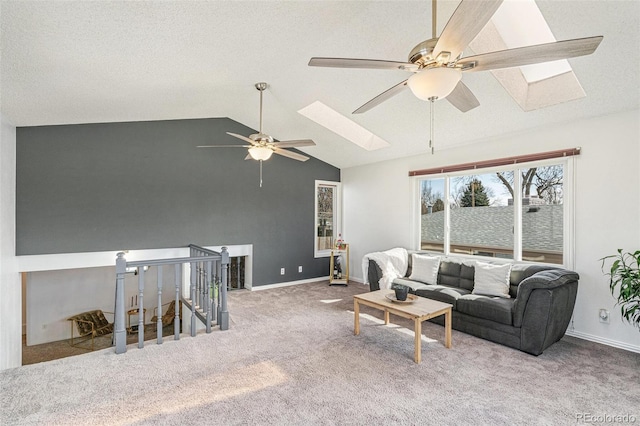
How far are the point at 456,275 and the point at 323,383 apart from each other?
2.77 meters

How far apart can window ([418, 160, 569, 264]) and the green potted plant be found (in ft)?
1.70

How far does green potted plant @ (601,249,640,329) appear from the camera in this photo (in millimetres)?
2969

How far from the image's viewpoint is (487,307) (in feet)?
11.5

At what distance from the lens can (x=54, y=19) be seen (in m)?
2.09

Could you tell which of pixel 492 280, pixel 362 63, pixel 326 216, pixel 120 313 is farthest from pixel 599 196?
pixel 120 313

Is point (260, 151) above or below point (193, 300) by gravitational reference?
above

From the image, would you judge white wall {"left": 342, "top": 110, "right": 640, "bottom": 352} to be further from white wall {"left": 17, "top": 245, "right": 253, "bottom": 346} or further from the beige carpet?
white wall {"left": 17, "top": 245, "right": 253, "bottom": 346}

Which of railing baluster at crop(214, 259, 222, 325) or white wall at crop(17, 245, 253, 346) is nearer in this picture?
railing baluster at crop(214, 259, 222, 325)

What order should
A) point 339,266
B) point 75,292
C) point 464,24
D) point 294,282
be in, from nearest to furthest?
point 464,24 → point 294,282 → point 75,292 → point 339,266

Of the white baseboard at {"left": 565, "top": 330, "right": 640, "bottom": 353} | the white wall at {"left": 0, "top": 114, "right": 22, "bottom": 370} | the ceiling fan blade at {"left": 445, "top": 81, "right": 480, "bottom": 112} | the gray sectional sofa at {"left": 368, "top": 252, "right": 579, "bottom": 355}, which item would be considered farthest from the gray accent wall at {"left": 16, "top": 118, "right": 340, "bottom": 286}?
the white baseboard at {"left": 565, "top": 330, "right": 640, "bottom": 353}

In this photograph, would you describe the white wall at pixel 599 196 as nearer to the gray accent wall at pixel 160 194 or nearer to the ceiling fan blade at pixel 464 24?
the ceiling fan blade at pixel 464 24

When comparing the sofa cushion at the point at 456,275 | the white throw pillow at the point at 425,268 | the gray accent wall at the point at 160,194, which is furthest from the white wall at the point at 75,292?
the sofa cushion at the point at 456,275

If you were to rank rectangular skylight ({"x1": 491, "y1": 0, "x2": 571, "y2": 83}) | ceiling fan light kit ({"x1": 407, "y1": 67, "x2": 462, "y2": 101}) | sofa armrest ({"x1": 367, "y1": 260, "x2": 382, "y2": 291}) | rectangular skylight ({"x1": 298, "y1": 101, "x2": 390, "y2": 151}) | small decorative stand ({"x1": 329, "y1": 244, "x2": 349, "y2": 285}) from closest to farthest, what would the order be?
1. ceiling fan light kit ({"x1": 407, "y1": 67, "x2": 462, "y2": 101})
2. rectangular skylight ({"x1": 491, "y1": 0, "x2": 571, "y2": 83})
3. sofa armrest ({"x1": 367, "y1": 260, "x2": 382, "y2": 291})
4. rectangular skylight ({"x1": 298, "y1": 101, "x2": 390, "y2": 151})
5. small decorative stand ({"x1": 329, "y1": 244, "x2": 349, "y2": 285})

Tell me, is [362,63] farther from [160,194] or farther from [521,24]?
[160,194]
